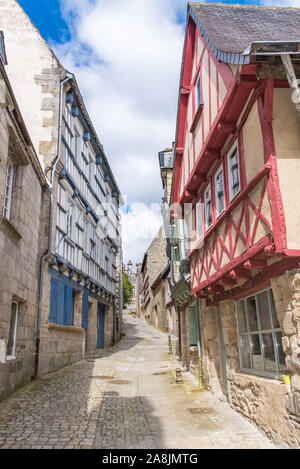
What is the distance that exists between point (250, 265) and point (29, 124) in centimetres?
898

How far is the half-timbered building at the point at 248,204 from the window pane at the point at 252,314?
0.6 inches

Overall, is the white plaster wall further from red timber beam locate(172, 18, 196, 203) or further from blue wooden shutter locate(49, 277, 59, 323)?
blue wooden shutter locate(49, 277, 59, 323)

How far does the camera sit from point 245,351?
5.89 meters

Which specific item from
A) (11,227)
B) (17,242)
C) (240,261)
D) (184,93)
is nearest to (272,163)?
(240,261)

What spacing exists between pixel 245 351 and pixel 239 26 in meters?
5.36

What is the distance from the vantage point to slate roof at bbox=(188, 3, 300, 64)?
4.88 meters

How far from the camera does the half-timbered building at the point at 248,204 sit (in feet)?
12.8

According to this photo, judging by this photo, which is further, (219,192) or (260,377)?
(219,192)

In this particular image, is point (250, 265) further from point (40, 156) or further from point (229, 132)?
point (40, 156)

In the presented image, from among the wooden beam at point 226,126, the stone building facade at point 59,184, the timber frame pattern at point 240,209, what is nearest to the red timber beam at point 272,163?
the timber frame pattern at point 240,209

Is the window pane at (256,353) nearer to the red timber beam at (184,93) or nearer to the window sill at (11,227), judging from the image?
the window sill at (11,227)

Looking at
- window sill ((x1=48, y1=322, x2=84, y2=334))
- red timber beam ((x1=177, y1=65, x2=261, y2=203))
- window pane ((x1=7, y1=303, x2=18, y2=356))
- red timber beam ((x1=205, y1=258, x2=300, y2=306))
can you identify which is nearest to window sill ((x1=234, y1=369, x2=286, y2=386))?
red timber beam ((x1=205, y1=258, x2=300, y2=306))

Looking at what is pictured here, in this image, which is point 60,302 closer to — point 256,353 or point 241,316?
point 241,316

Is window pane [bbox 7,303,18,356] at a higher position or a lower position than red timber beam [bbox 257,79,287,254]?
lower
